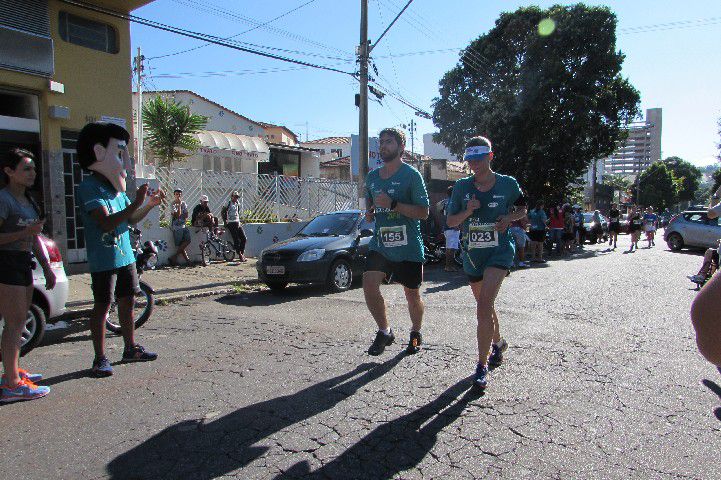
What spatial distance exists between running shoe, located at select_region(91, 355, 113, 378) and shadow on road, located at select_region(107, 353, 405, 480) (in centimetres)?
134

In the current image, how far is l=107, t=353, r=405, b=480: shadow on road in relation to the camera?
2.73 m

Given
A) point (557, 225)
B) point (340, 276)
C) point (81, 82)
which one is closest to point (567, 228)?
point (557, 225)

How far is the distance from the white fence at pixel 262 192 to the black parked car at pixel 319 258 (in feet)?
16.1

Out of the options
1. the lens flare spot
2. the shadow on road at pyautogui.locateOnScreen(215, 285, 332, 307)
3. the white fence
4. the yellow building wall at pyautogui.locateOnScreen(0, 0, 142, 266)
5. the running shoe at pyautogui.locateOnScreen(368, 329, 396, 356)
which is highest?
the lens flare spot

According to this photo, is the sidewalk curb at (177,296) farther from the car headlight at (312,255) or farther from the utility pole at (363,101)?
the utility pole at (363,101)

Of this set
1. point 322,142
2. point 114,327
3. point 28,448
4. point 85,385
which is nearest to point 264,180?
point 114,327

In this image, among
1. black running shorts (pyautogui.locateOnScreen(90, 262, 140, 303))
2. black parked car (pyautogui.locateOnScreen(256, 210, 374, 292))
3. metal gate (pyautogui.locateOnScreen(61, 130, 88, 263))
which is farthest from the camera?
metal gate (pyautogui.locateOnScreen(61, 130, 88, 263))

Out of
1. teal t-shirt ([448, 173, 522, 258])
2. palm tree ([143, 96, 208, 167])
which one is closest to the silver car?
teal t-shirt ([448, 173, 522, 258])

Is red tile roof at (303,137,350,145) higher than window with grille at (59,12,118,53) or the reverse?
higher

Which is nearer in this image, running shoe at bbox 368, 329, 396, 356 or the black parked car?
running shoe at bbox 368, 329, 396, 356

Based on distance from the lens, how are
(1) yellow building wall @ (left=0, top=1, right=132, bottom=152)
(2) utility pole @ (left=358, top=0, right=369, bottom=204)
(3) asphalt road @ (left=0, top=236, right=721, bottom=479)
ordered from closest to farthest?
(3) asphalt road @ (left=0, top=236, right=721, bottom=479) < (1) yellow building wall @ (left=0, top=1, right=132, bottom=152) < (2) utility pole @ (left=358, top=0, right=369, bottom=204)

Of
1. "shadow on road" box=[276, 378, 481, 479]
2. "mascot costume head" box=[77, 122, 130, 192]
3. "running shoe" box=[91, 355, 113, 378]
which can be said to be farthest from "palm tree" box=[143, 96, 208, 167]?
"shadow on road" box=[276, 378, 481, 479]

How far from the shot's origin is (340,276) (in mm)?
8977

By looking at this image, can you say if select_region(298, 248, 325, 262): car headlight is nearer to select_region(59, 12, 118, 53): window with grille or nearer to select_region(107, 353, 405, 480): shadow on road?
select_region(107, 353, 405, 480): shadow on road
